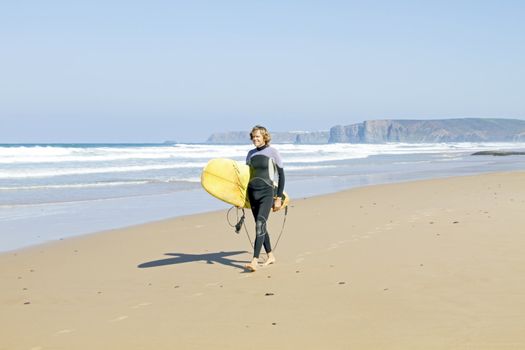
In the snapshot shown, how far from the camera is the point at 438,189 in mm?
17438

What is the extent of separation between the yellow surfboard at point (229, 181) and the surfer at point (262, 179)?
22 cm

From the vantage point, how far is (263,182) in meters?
7.54

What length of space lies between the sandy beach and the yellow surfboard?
0.75 meters

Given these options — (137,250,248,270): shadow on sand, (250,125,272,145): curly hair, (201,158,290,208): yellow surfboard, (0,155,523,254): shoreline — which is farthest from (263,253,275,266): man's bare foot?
(0,155,523,254): shoreline

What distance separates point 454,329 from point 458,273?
193 centimetres

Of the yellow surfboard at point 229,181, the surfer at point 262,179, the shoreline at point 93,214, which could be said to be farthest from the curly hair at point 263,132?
the shoreline at point 93,214

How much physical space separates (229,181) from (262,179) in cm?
76

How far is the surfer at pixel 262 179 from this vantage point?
24.6 ft

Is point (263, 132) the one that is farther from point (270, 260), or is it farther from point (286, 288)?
point (286, 288)

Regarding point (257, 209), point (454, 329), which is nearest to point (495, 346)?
point (454, 329)

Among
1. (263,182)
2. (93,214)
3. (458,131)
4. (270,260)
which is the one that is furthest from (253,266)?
(458,131)

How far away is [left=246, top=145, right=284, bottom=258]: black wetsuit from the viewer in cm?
752

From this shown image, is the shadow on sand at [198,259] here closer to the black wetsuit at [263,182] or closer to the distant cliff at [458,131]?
the black wetsuit at [263,182]

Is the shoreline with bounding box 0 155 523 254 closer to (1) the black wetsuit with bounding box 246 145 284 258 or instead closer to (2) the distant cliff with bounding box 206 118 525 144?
(1) the black wetsuit with bounding box 246 145 284 258
